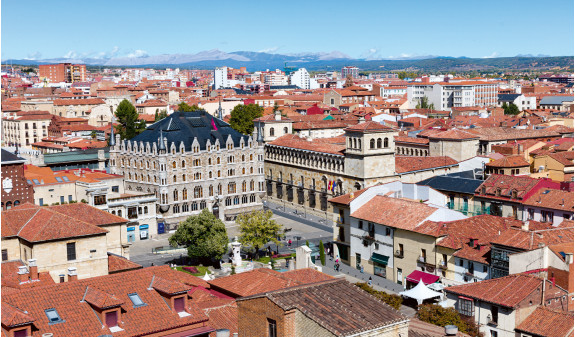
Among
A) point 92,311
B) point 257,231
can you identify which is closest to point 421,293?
point 257,231

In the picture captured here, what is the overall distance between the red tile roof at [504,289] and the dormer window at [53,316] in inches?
1000

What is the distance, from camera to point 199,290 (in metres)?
37.0

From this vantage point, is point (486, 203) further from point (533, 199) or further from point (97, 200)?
point (97, 200)

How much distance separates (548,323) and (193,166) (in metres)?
53.6

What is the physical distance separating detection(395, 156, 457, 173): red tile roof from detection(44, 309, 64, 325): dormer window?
6463cm

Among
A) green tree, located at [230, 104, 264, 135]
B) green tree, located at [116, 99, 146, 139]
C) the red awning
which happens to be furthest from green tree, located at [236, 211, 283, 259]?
green tree, located at [116, 99, 146, 139]

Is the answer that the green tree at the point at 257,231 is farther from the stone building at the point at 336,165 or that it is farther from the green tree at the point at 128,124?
the green tree at the point at 128,124

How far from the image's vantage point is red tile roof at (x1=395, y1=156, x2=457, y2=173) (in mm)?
89688

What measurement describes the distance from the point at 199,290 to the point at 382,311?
15.1 meters

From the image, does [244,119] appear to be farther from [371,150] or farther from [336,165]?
[371,150]

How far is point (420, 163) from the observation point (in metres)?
91.1

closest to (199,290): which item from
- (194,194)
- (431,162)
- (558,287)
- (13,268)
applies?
(13,268)

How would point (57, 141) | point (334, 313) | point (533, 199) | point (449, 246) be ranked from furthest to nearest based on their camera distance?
point (57, 141) < point (533, 199) < point (449, 246) < point (334, 313)

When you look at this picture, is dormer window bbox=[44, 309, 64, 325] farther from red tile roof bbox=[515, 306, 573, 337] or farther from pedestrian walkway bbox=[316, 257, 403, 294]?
pedestrian walkway bbox=[316, 257, 403, 294]
